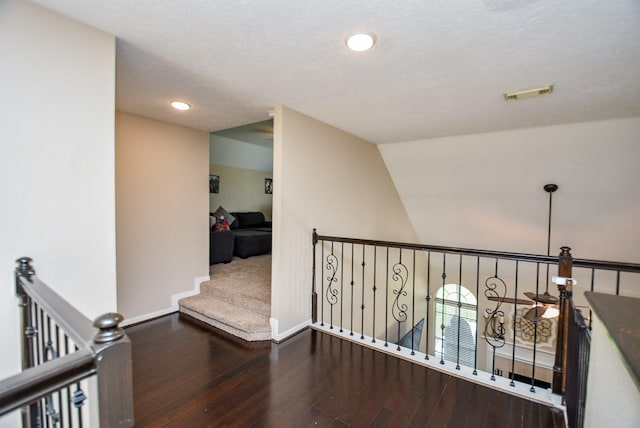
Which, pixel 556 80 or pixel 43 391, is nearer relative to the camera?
pixel 43 391

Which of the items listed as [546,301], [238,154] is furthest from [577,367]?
[238,154]

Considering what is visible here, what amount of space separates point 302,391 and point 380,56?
2413mm

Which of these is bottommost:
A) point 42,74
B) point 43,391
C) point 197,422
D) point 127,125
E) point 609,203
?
point 197,422

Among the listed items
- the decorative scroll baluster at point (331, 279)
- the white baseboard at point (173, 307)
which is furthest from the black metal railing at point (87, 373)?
the decorative scroll baluster at point (331, 279)

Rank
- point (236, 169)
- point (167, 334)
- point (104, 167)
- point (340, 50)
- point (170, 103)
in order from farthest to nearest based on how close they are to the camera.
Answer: point (236, 169) < point (167, 334) < point (170, 103) < point (340, 50) < point (104, 167)

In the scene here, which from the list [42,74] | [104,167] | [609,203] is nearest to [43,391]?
[104,167]

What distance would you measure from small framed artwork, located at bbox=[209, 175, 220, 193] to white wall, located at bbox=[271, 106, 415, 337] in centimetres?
290

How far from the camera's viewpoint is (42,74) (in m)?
1.48

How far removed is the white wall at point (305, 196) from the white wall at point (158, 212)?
1.48 meters

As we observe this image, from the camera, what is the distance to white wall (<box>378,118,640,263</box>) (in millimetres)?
3350

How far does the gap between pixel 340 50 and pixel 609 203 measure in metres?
4.30

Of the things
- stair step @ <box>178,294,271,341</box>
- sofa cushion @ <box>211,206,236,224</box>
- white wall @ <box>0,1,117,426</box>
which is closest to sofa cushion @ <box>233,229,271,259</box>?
sofa cushion @ <box>211,206,236,224</box>

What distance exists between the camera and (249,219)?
6.18m

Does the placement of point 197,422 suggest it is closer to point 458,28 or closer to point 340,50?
point 340,50
